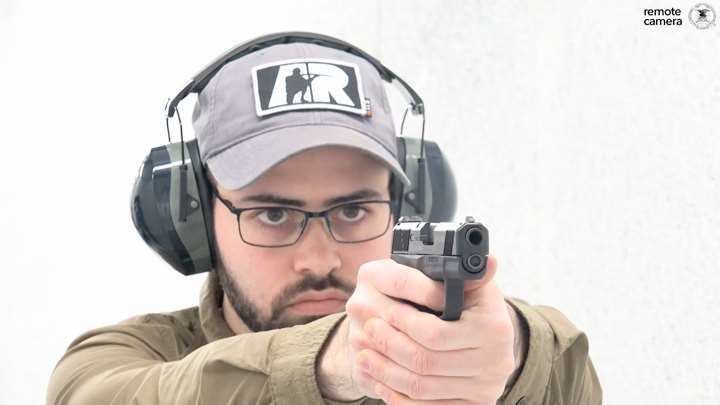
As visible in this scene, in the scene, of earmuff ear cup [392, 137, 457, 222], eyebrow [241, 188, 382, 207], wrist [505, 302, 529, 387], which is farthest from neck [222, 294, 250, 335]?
wrist [505, 302, 529, 387]

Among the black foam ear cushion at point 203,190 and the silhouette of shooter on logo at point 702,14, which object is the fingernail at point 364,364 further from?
the silhouette of shooter on logo at point 702,14

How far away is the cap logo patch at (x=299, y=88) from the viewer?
135cm

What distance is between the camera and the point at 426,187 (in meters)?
1.49

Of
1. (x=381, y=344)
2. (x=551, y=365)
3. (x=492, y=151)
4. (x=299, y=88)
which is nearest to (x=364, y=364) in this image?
(x=381, y=344)

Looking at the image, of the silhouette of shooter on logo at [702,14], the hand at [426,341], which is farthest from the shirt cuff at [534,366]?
the silhouette of shooter on logo at [702,14]

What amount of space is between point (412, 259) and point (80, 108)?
2194 mm

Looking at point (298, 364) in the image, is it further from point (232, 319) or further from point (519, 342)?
point (232, 319)

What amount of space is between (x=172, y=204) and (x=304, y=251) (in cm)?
27

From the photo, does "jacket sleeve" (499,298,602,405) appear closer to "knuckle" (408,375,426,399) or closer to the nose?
"knuckle" (408,375,426,399)

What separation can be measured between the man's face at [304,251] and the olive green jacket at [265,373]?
26cm

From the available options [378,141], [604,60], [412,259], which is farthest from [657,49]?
[412,259]

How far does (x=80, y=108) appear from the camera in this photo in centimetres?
262

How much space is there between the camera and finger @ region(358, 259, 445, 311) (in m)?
0.69

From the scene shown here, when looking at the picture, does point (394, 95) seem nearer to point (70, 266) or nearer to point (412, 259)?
point (70, 266)
